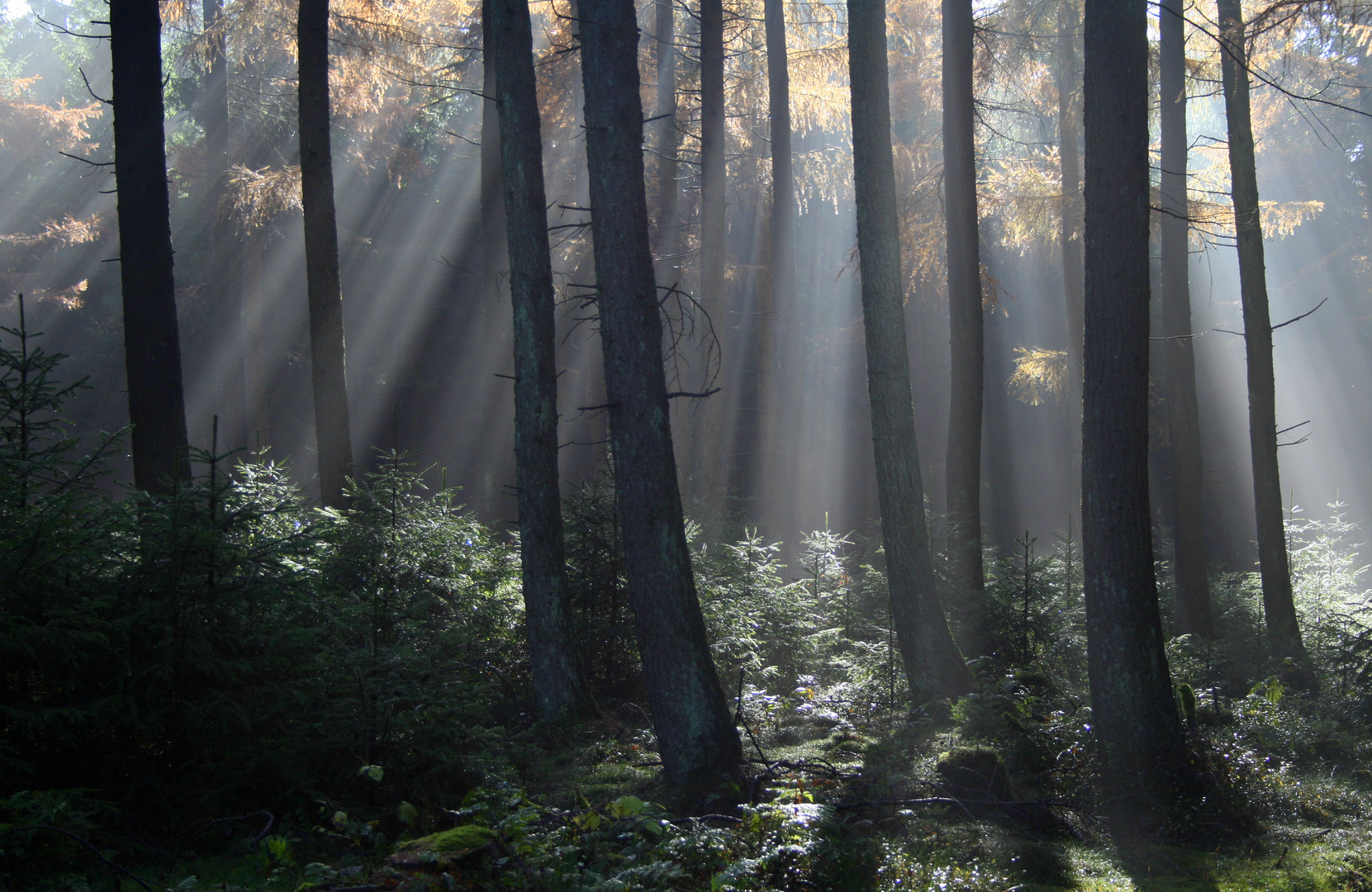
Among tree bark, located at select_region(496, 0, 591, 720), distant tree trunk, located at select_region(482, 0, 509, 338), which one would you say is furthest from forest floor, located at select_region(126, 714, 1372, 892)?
distant tree trunk, located at select_region(482, 0, 509, 338)

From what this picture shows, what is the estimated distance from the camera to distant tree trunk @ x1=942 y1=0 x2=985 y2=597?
11.9 m

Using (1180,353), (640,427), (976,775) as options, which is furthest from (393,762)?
(1180,353)

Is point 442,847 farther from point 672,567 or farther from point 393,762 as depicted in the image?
point 672,567

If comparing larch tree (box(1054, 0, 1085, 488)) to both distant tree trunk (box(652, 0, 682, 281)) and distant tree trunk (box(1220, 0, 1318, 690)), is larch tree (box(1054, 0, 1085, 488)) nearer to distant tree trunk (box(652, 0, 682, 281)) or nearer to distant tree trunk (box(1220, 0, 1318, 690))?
distant tree trunk (box(1220, 0, 1318, 690))

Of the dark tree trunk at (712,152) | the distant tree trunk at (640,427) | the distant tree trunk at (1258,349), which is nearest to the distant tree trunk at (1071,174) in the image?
the distant tree trunk at (1258,349)

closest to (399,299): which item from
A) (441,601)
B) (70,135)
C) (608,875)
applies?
(70,135)

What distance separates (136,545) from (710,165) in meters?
12.8

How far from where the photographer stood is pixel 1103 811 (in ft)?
19.8

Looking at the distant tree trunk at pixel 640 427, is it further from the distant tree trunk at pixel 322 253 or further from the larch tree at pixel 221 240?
the larch tree at pixel 221 240

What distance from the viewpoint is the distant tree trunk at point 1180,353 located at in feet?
40.9

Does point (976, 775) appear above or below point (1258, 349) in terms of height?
below

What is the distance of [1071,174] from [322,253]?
13.8 metres

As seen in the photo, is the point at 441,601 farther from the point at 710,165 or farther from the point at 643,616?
the point at 710,165

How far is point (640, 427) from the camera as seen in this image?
21.0ft
